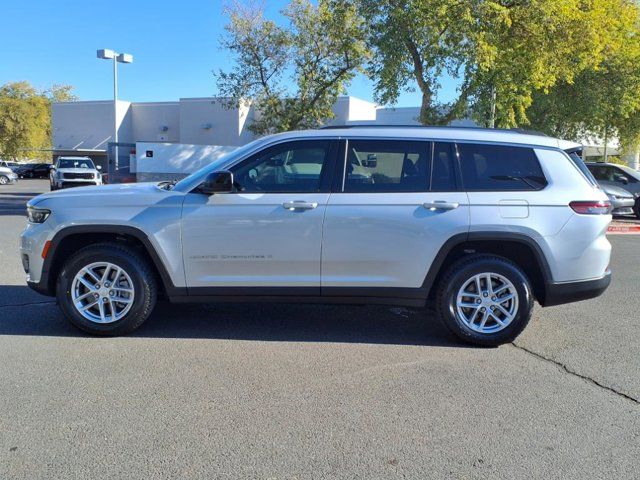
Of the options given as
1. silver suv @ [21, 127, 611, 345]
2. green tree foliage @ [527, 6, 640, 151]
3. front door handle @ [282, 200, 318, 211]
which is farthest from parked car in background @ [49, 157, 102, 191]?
front door handle @ [282, 200, 318, 211]

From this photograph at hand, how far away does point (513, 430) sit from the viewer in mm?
3566

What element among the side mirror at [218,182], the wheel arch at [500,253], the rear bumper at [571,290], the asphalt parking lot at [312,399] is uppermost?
the side mirror at [218,182]

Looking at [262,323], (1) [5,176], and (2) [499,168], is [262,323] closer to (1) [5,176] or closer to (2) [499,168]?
(2) [499,168]

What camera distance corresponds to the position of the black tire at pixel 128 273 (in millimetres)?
Result: 5023

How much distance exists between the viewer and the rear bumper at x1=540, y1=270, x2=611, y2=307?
5.05 metres

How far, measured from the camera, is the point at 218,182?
15.9 ft

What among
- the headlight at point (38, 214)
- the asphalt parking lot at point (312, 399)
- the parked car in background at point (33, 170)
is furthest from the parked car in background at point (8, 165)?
the asphalt parking lot at point (312, 399)

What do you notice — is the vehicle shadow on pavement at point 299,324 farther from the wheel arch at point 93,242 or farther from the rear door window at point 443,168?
the rear door window at point 443,168

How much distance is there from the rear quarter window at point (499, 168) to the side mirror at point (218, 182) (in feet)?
6.81

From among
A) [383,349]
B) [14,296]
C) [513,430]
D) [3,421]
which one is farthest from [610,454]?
[14,296]

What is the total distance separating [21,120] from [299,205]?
188 feet

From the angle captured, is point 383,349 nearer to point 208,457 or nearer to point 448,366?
point 448,366

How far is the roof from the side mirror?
0.65m

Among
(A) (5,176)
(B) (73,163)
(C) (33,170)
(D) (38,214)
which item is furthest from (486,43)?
(C) (33,170)
